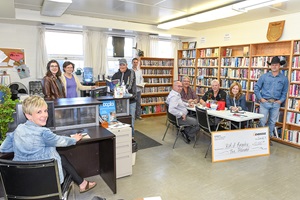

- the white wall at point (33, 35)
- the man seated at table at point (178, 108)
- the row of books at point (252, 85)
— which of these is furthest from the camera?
the row of books at point (252, 85)

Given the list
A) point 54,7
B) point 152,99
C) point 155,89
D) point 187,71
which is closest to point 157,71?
point 155,89

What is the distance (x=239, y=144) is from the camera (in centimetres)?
360

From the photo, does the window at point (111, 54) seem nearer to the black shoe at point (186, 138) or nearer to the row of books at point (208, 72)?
the row of books at point (208, 72)

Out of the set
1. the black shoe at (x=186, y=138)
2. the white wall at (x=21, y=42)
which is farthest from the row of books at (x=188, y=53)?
the white wall at (x=21, y=42)

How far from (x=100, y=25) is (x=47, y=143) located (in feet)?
13.1

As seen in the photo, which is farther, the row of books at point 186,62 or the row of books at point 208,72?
the row of books at point 186,62

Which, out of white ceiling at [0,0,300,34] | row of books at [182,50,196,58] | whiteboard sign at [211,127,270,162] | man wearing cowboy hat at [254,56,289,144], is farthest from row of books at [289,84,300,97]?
row of books at [182,50,196,58]

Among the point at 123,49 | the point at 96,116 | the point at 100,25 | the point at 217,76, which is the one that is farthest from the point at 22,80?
the point at 217,76

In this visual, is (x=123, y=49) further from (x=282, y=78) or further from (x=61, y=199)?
(x=61, y=199)

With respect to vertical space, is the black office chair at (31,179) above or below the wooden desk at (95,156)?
above

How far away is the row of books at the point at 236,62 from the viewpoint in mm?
5279

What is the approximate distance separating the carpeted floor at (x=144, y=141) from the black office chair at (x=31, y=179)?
252cm

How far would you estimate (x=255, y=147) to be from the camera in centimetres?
371

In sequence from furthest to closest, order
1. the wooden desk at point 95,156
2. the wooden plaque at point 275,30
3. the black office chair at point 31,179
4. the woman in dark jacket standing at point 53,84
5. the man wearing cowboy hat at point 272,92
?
1. the wooden plaque at point 275,30
2. the man wearing cowboy hat at point 272,92
3. the woman in dark jacket standing at point 53,84
4. the wooden desk at point 95,156
5. the black office chair at point 31,179
